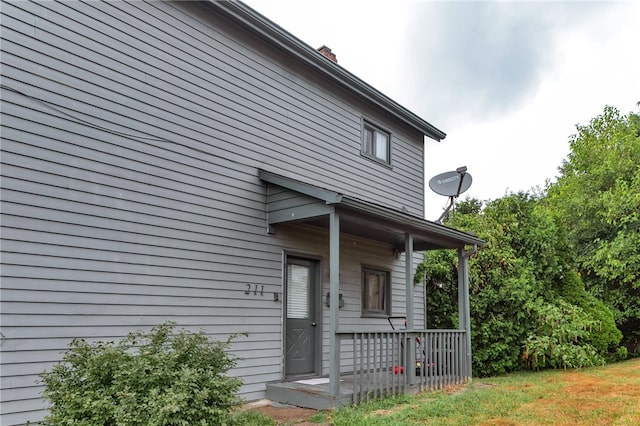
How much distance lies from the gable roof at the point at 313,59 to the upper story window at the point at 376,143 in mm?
426

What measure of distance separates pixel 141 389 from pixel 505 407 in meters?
4.48

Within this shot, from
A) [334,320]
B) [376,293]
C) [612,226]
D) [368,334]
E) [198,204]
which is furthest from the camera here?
[612,226]

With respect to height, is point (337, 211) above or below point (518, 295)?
above

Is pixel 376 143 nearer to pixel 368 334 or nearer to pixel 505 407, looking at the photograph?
pixel 368 334

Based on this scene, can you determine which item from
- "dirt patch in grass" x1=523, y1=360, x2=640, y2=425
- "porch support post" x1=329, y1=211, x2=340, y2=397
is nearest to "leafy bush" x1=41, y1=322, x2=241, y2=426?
"porch support post" x1=329, y1=211, x2=340, y2=397

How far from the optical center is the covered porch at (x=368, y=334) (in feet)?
20.2

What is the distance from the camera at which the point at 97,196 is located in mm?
5211

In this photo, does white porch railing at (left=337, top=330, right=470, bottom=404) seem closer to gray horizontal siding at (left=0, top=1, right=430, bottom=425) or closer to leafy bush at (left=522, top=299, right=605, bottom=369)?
gray horizontal siding at (left=0, top=1, right=430, bottom=425)

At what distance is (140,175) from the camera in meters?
5.67

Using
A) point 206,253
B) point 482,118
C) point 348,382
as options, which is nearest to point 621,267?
point 482,118

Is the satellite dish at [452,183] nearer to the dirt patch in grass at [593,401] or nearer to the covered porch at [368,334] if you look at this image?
the covered porch at [368,334]

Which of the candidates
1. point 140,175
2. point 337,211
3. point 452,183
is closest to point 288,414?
point 337,211

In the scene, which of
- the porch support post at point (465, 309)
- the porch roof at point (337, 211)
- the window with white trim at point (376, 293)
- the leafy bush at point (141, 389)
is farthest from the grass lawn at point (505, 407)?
the porch roof at point (337, 211)

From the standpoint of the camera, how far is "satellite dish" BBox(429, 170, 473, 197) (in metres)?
10.5
